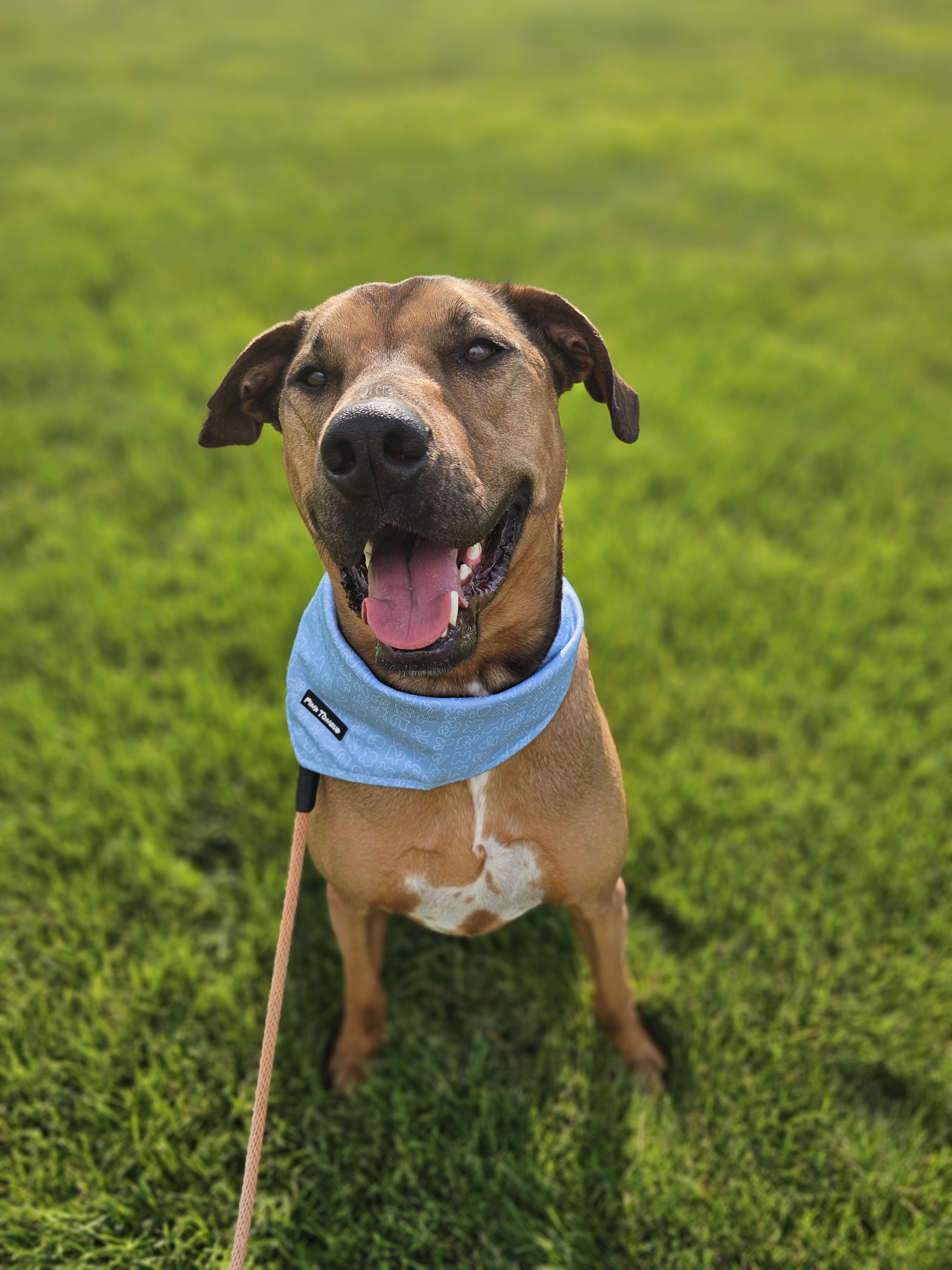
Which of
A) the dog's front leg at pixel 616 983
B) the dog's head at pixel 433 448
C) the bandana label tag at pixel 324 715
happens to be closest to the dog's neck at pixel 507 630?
the dog's head at pixel 433 448

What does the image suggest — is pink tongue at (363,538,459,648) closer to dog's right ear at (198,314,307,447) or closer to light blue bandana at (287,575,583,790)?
light blue bandana at (287,575,583,790)

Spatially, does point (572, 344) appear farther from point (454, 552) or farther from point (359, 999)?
point (359, 999)

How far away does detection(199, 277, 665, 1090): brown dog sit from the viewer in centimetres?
215

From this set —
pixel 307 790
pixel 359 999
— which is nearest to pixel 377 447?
pixel 307 790

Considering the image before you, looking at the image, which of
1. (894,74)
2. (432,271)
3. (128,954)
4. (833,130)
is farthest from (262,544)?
(894,74)

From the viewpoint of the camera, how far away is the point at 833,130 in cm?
1198

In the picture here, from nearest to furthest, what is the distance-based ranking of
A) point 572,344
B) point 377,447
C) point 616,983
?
point 377,447, point 572,344, point 616,983

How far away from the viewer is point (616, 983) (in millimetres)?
2973

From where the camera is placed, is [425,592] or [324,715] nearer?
[425,592]

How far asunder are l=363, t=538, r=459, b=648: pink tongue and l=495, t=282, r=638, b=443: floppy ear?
27.9 inches

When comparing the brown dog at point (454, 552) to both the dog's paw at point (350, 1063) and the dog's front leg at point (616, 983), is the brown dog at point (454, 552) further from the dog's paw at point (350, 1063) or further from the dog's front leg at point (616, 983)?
the dog's paw at point (350, 1063)

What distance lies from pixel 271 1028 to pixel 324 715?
91cm

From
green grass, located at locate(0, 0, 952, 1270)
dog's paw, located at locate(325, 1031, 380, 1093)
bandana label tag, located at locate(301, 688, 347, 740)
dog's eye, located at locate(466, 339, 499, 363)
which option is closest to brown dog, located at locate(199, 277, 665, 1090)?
dog's eye, located at locate(466, 339, 499, 363)

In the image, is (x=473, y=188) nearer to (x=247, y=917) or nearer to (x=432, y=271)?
(x=432, y=271)
